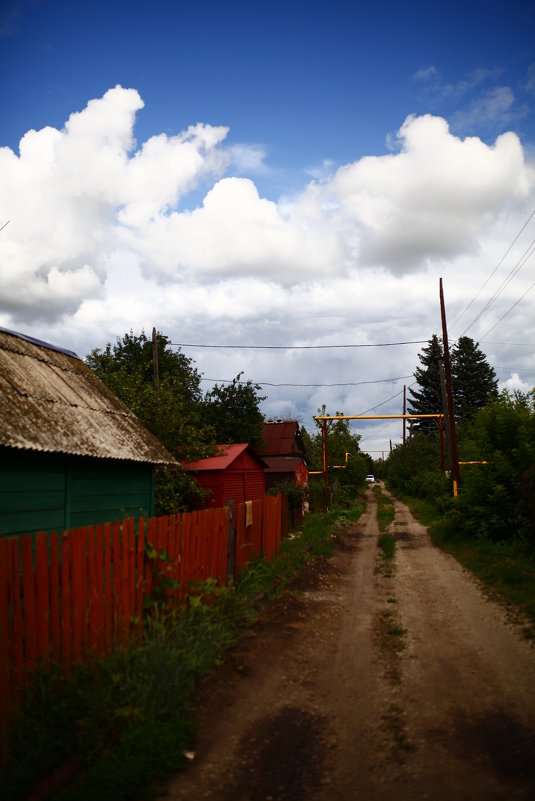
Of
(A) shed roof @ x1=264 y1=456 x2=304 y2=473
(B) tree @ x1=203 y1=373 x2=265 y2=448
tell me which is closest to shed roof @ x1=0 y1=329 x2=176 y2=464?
(B) tree @ x1=203 y1=373 x2=265 y2=448

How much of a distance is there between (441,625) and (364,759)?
405cm

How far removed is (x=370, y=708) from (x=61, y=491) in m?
5.67

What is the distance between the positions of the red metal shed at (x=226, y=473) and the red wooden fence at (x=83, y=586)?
12348 mm

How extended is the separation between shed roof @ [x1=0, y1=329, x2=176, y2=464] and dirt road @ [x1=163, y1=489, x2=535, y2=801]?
3748 millimetres

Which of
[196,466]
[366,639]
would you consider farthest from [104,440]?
[196,466]

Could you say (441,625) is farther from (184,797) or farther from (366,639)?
(184,797)

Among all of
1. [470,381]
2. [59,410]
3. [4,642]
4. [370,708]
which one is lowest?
[370,708]

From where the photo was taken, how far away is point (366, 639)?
7.17 m

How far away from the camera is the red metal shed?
20.1m

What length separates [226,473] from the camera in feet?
66.9

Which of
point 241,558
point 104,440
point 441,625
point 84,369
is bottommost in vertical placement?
point 441,625

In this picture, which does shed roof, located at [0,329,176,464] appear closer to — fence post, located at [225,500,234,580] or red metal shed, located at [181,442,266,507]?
fence post, located at [225,500,234,580]

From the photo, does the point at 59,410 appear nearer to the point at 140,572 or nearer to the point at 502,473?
the point at 140,572

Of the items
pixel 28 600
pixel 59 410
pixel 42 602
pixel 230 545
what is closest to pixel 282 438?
pixel 230 545
